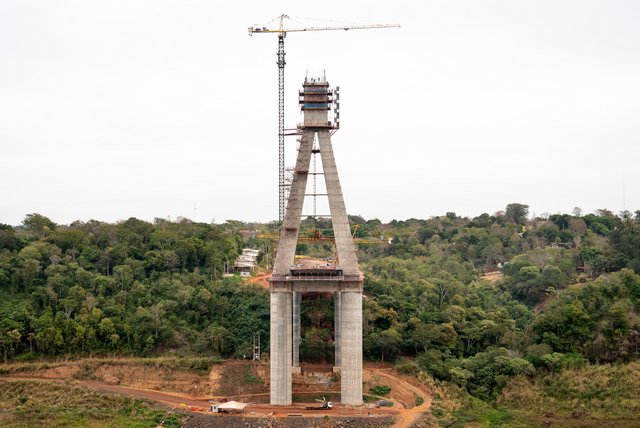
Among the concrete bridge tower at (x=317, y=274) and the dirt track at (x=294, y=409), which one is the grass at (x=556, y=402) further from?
the concrete bridge tower at (x=317, y=274)

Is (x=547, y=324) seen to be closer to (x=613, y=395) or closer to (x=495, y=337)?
(x=495, y=337)

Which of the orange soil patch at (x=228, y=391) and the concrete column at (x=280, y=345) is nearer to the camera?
the orange soil patch at (x=228, y=391)

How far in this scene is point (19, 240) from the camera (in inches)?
2537

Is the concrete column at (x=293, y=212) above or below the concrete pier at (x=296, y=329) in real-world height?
above

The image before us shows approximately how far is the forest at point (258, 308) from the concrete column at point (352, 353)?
636 centimetres

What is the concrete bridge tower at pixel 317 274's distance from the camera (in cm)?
4325

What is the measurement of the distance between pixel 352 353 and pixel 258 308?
1582cm

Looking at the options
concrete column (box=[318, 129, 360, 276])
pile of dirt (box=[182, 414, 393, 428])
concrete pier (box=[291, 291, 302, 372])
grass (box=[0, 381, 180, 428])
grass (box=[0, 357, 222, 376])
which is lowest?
pile of dirt (box=[182, 414, 393, 428])

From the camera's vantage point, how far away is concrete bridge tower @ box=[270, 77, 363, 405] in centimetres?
4325

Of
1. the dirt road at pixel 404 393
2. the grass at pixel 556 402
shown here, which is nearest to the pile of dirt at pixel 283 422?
the dirt road at pixel 404 393

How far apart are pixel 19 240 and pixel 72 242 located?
525 cm

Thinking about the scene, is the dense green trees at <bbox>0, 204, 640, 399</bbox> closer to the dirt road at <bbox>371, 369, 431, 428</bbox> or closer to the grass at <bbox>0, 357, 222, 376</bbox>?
the grass at <bbox>0, 357, 222, 376</bbox>

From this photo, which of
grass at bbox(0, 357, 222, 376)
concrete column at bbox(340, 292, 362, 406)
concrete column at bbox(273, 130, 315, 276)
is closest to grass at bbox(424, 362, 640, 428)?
concrete column at bbox(340, 292, 362, 406)

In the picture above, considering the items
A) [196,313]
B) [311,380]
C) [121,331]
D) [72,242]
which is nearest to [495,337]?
[311,380]
